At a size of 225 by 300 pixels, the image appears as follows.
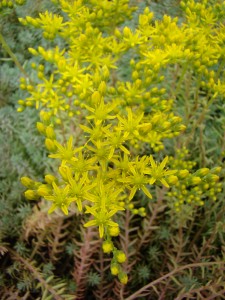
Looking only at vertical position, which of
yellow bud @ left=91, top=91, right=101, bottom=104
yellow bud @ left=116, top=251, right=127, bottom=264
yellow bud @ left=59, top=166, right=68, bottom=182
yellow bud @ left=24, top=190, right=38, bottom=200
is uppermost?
yellow bud @ left=91, top=91, right=101, bottom=104

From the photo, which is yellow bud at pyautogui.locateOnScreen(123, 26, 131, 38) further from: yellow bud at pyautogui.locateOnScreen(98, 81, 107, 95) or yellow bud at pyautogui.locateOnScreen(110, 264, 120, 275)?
yellow bud at pyautogui.locateOnScreen(110, 264, 120, 275)

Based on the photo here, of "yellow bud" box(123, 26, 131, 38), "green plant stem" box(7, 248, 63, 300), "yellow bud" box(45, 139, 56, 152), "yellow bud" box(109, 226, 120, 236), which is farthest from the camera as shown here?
"yellow bud" box(123, 26, 131, 38)

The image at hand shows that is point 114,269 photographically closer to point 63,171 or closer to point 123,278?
point 123,278

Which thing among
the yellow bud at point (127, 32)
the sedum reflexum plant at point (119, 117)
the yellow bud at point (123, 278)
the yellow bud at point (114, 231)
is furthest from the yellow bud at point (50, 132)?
the yellow bud at point (127, 32)

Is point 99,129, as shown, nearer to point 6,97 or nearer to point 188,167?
point 188,167

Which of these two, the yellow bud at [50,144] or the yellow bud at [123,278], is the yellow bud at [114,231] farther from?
the yellow bud at [50,144]

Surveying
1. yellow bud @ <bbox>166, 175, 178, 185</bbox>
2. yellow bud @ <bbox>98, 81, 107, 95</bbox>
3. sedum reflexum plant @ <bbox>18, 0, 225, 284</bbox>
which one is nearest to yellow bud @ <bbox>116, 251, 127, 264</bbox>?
sedum reflexum plant @ <bbox>18, 0, 225, 284</bbox>

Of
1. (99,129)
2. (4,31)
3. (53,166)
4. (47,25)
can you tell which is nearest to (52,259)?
(53,166)

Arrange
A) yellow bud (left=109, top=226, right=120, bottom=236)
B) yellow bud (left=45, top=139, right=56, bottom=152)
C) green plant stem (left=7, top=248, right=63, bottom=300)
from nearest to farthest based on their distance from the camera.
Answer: yellow bud (left=109, top=226, right=120, bottom=236)
yellow bud (left=45, top=139, right=56, bottom=152)
green plant stem (left=7, top=248, right=63, bottom=300)
